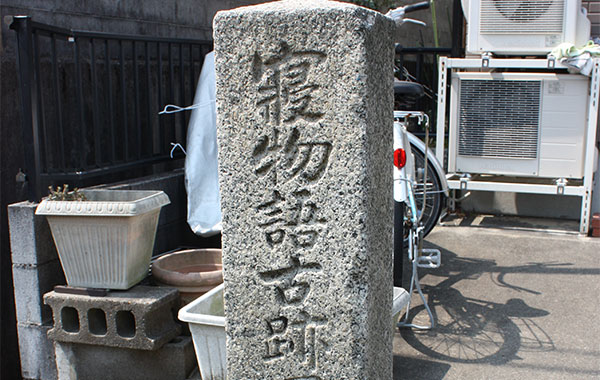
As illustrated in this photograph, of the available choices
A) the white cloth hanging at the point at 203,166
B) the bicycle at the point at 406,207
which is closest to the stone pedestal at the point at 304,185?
the bicycle at the point at 406,207

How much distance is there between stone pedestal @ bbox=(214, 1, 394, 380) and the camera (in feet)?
8.05

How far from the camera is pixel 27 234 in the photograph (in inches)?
155

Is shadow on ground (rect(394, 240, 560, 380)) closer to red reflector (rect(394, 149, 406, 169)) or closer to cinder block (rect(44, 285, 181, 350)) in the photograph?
red reflector (rect(394, 149, 406, 169))

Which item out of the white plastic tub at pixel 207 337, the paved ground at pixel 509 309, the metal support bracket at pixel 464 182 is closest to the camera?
the white plastic tub at pixel 207 337

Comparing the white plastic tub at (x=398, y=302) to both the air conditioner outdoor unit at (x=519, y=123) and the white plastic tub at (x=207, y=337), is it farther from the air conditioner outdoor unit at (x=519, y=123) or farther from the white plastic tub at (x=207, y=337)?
the air conditioner outdoor unit at (x=519, y=123)

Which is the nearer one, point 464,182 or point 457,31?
point 464,182

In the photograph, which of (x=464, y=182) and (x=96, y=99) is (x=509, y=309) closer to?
(x=464, y=182)

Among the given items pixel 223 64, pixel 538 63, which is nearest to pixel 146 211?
pixel 223 64

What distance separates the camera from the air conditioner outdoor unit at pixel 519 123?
6172mm

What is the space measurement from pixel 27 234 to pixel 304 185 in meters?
2.15

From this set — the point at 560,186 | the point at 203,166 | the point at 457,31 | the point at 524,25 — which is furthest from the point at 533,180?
the point at 203,166

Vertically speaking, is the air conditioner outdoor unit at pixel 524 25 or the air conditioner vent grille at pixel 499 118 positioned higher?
the air conditioner outdoor unit at pixel 524 25

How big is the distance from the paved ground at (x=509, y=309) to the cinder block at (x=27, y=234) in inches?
86.9

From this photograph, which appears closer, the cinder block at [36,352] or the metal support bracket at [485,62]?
the cinder block at [36,352]
